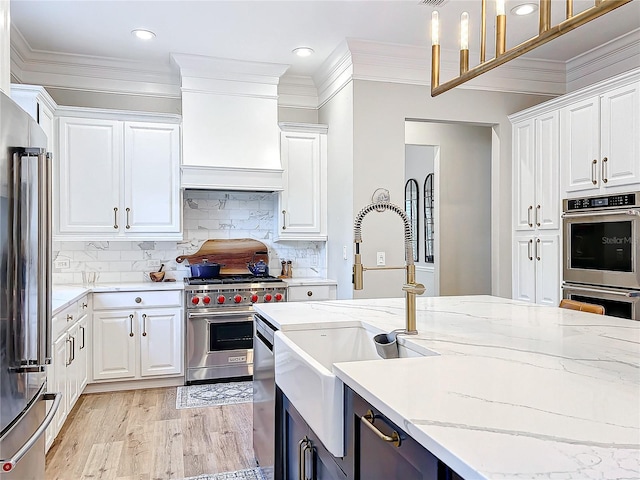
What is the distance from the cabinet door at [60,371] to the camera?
9.22 ft

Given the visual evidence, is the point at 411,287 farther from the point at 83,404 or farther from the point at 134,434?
the point at 83,404

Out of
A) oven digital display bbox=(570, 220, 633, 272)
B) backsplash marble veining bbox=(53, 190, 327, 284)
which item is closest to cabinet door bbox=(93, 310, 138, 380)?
backsplash marble veining bbox=(53, 190, 327, 284)

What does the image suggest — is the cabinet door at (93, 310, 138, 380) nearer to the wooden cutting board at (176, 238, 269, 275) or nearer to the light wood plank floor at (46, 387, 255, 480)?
the light wood plank floor at (46, 387, 255, 480)

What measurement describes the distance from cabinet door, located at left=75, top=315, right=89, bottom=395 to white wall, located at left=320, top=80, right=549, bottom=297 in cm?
206

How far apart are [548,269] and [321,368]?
300 cm

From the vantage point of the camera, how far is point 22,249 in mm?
1666

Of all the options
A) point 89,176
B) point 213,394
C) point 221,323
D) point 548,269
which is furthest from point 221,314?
point 548,269

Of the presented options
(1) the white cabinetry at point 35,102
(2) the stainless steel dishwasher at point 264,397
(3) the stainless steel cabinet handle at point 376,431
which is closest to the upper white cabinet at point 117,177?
(1) the white cabinetry at point 35,102

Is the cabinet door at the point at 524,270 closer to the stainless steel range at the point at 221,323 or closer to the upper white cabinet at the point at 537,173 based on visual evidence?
the upper white cabinet at the point at 537,173

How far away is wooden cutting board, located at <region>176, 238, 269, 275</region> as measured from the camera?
15.5 ft

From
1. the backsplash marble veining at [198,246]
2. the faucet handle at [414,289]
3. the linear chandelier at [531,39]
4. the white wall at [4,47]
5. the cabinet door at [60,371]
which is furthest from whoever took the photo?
the backsplash marble veining at [198,246]

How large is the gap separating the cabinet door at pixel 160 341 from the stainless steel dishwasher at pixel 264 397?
1703 mm

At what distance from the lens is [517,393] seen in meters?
1.12

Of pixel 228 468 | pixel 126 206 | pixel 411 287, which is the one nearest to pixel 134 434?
pixel 228 468
